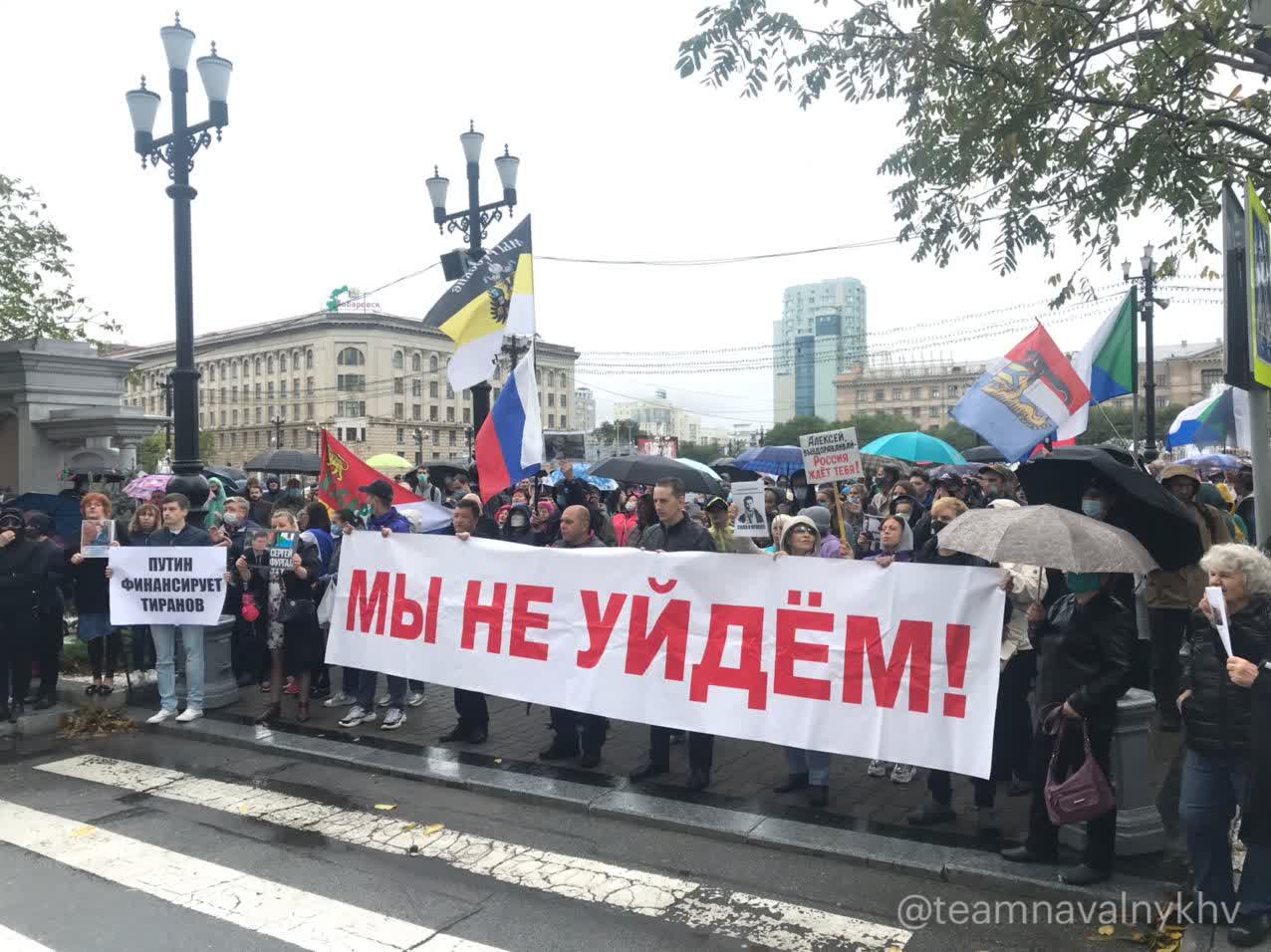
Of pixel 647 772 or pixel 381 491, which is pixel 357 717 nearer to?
pixel 381 491

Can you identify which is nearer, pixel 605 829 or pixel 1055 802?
pixel 1055 802

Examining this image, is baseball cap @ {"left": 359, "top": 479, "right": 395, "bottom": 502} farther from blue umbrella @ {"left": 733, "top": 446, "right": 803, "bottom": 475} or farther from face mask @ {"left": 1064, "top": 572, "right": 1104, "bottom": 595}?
blue umbrella @ {"left": 733, "top": 446, "right": 803, "bottom": 475}

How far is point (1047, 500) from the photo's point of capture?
5.69 meters

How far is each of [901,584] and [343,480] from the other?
5039 millimetres

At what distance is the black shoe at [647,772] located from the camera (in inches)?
242

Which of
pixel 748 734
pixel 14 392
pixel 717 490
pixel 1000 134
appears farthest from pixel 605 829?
pixel 14 392

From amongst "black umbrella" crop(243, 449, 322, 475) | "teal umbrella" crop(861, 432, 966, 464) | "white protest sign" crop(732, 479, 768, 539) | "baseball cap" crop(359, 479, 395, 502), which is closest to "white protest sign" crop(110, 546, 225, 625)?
"baseball cap" crop(359, 479, 395, 502)

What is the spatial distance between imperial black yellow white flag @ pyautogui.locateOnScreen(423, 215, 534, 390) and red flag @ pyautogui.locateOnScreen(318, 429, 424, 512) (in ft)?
4.16

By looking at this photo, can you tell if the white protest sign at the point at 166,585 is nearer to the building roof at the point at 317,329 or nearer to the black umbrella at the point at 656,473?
the black umbrella at the point at 656,473

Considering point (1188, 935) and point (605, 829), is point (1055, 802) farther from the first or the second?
point (605, 829)

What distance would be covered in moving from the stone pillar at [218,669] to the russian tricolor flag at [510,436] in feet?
8.84

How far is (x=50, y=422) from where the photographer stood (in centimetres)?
2583

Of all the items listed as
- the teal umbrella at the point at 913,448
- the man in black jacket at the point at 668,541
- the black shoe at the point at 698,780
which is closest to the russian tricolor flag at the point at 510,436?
the man in black jacket at the point at 668,541

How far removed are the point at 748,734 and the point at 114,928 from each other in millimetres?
3435
